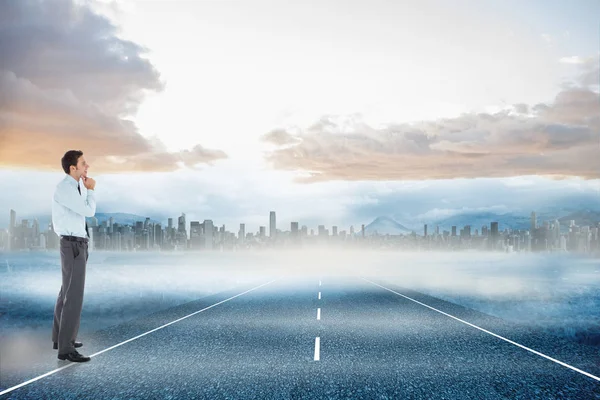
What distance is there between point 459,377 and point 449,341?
3.90 meters

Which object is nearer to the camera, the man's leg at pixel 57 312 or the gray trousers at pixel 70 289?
the gray trousers at pixel 70 289

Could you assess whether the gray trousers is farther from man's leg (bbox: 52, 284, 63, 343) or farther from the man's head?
the man's head

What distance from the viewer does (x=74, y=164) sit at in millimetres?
9578

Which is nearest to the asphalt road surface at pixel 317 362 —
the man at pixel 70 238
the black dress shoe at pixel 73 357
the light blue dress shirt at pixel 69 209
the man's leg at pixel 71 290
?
the black dress shoe at pixel 73 357

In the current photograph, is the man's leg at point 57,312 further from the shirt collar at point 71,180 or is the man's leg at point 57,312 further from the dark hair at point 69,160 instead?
the dark hair at point 69,160

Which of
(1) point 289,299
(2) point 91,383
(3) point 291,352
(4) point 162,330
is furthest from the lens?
(1) point 289,299

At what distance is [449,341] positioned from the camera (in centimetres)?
1273

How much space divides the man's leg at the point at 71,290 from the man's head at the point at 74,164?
1.26 metres

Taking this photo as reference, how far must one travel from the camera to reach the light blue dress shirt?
931cm

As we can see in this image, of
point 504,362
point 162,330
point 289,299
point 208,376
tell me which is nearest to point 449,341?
point 504,362

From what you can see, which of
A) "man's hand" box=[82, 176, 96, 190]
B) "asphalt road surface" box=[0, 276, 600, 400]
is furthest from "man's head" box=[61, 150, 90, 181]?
"asphalt road surface" box=[0, 276, 600, 400]

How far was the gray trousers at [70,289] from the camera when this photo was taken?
30.4ft

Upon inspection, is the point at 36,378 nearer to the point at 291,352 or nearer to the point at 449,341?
the point at 291,352

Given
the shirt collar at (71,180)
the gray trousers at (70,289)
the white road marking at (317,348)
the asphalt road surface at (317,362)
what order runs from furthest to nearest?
the white road marking at (317,348)
the shirt collar at (71,180)
the gray trousers at (70,289)
the asphalt road surface at (317,362)
